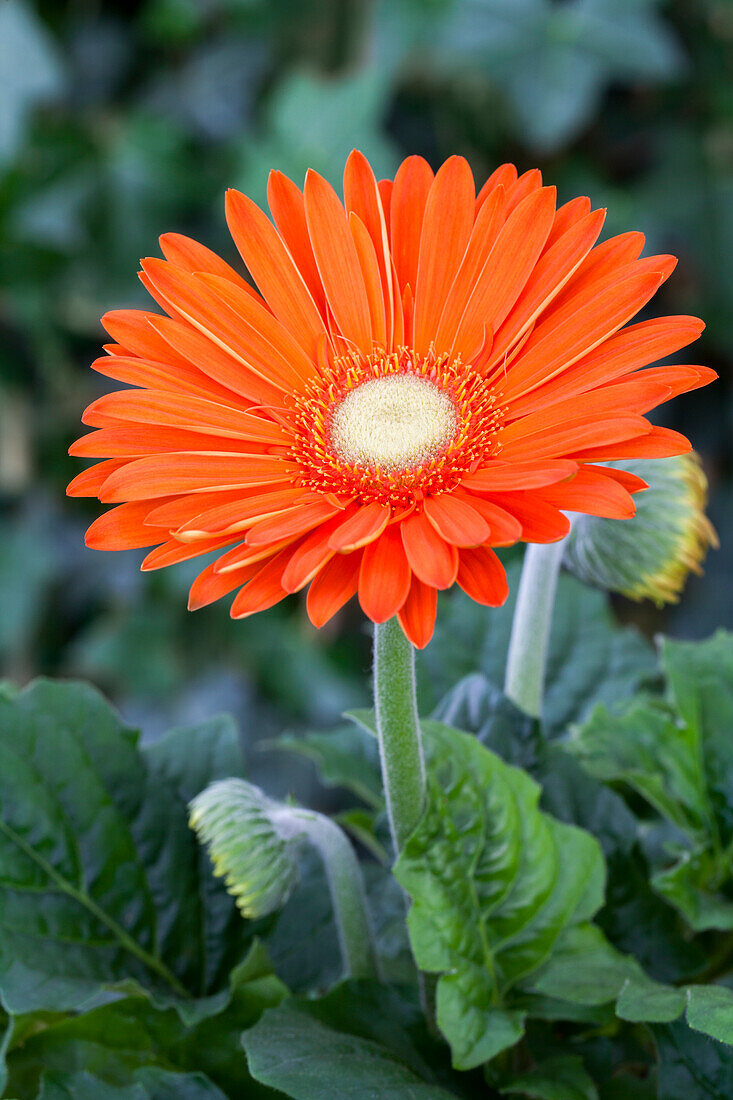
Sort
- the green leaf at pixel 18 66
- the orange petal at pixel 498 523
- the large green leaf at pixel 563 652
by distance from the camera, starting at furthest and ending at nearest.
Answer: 1. the green leaf at pixel 18 66
2. the large green leaf at pixel 563 652
3. the orange petal at pixel 498 523

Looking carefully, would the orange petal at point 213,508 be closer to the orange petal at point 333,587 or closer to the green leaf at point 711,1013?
the orange petal at point 333,587

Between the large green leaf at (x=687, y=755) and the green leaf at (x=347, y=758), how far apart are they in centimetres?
9

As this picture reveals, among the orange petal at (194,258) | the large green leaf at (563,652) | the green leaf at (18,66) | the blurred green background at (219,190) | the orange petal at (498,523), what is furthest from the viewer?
the blurred green background at (219,190)

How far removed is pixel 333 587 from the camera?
33cm

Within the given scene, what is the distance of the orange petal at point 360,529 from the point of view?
30 centimetres

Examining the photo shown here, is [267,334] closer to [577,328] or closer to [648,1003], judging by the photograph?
[577,328]

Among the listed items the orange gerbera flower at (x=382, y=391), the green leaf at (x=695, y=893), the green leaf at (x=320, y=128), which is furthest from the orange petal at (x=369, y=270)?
the green leaf at (x=320, y=128)

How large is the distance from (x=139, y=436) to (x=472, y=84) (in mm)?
1006

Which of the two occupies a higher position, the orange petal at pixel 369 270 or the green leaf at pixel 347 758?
the orange petal at pixel 369 270

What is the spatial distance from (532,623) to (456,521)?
0.14 metres

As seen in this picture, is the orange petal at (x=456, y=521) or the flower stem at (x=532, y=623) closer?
the orange petal at (x=456, y=521)

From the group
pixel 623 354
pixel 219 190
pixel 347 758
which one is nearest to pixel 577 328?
pixel 623 354

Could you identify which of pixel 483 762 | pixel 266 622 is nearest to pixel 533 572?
pixel 483 762

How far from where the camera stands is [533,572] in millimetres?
432
